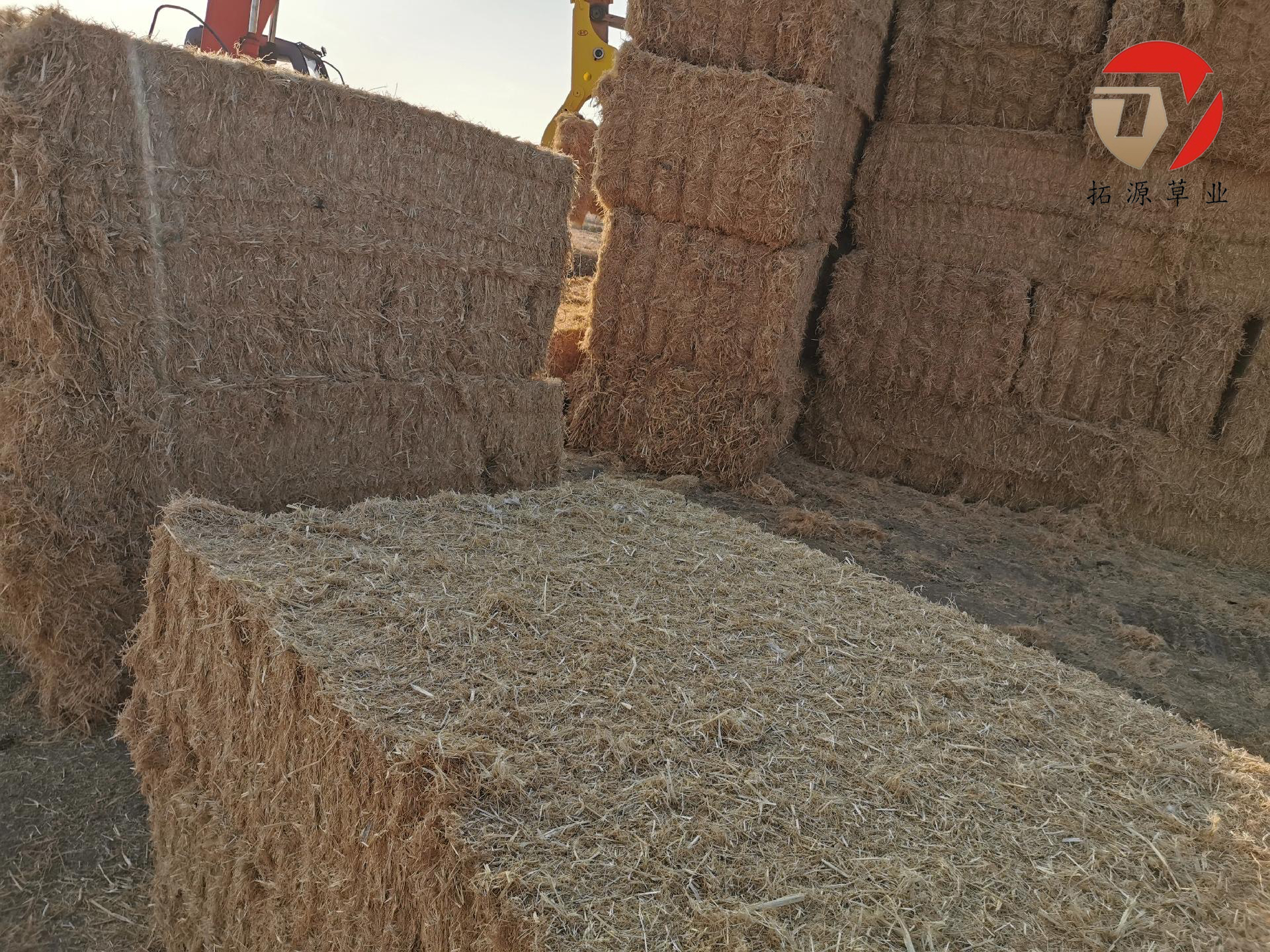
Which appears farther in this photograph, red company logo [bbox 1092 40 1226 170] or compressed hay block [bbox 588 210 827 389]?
compressed hay block [bbox 588 210 827 389]

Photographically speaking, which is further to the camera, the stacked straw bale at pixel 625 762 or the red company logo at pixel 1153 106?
the red company logo at pixel 1153 106

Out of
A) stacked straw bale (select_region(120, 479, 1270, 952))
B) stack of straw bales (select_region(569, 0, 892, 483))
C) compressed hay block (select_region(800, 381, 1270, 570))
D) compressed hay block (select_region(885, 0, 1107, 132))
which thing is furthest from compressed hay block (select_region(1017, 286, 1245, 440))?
stacked straw bale (select_region(120, 479, 1270, 952))

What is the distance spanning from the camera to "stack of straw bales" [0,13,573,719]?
2732 millimetres

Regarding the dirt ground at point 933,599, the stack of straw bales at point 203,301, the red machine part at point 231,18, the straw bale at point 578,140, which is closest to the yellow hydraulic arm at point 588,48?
the straw bale at point 578,140

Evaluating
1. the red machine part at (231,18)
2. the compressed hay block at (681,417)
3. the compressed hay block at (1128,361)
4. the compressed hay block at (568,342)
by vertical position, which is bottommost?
the compressed hay block at (681,417)

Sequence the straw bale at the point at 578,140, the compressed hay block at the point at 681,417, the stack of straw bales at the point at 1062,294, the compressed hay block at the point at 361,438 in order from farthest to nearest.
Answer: the straw bale at the point at 578,140 < the compressed hay block at the point at 681,417 < the stack of straw bales at the point at 1062,294 < the compressed hay block at the point at 361,438

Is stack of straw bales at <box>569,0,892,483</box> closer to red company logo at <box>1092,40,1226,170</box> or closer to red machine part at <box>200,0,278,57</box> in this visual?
red company logo at <box>1092,40,1226,170</box>

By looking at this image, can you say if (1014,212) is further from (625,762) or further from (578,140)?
(625,762)

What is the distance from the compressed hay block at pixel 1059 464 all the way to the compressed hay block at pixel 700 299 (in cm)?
95

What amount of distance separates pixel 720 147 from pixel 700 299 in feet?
3.29

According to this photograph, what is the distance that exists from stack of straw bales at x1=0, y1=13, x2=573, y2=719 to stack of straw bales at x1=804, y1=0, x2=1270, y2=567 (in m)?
3.23

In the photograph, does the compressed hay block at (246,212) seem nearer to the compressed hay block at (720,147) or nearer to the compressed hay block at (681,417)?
the compressed hay block at (720,147)

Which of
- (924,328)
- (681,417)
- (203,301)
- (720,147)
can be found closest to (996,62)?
(924,328)

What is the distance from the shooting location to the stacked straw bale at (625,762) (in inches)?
50.7
